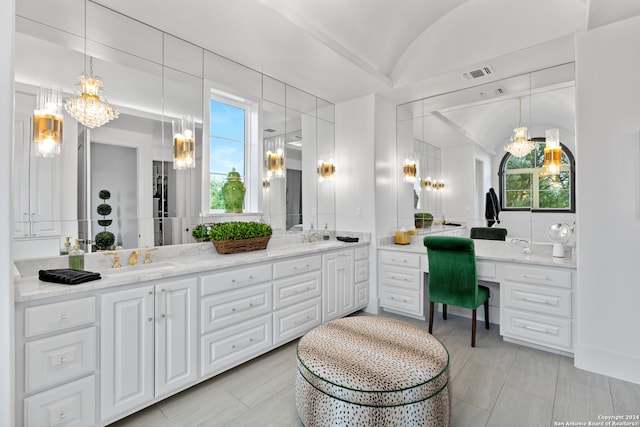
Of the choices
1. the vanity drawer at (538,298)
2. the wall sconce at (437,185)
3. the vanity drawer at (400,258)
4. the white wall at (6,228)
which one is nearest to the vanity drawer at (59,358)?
the white wall at (6,228)

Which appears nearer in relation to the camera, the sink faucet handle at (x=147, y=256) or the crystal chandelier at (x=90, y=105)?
the crystal chandelier at (x=90, y=105)

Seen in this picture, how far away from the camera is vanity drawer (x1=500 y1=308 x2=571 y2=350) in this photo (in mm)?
2664

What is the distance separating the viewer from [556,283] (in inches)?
106

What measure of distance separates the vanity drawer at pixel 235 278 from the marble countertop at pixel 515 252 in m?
1.74

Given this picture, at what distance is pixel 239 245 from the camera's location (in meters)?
2.81

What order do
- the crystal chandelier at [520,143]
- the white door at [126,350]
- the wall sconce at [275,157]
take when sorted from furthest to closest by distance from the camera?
the wall sconce at [275,157] → the crystal chandelier at [520,143] → the white door at [126,350]

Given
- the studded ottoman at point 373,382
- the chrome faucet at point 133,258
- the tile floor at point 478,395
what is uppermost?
the chrome faucet at point 133,258

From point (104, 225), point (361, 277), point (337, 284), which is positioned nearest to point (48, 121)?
point (104, 225)

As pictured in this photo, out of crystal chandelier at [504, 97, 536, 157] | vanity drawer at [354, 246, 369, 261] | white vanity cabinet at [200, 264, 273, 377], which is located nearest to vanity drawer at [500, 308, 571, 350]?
vanity drawer at [354, 246, 369, 261]

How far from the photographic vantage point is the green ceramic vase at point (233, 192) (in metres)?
3.06

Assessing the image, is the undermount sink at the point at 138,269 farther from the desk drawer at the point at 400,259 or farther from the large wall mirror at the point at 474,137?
the large wall mirror at the point at 474,137

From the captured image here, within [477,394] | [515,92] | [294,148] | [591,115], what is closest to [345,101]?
[294,148]

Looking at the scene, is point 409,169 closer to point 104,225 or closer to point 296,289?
point 296,289

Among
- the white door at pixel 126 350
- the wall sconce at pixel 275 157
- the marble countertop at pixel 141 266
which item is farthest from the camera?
the wall sconce at pixel 275 157
